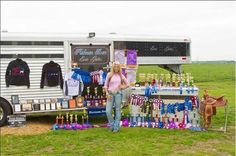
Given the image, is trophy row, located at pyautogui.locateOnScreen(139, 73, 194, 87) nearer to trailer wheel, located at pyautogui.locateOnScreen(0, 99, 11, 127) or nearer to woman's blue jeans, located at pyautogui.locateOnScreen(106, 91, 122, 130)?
woman's blue jeans, located at pyautogui.locateOnScreen(106, 91, 122, 130)

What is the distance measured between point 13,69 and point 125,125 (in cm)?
314

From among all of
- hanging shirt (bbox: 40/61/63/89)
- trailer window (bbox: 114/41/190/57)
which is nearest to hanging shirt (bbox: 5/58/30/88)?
hanging shirt (bbox: 40/61/63/89)

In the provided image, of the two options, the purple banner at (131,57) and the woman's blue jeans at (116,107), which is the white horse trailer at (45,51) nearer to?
the purple banner at (131,57)

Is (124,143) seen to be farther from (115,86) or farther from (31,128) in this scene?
(31,128)

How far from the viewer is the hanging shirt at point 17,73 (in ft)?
34.2

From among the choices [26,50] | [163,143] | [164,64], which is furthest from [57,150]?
[164,64]

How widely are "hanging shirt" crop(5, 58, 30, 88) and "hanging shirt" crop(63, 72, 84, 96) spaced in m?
0.96

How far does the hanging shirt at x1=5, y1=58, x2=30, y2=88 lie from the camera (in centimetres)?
1041

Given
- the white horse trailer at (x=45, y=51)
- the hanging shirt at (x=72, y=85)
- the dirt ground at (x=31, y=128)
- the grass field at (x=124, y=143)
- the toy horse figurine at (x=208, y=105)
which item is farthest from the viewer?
the hanging shirt at (x=72, y=85)

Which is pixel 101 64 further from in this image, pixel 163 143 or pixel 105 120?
pixel 163 143

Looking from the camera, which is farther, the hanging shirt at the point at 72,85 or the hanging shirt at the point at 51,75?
the hanging shirt at the point at 72,85

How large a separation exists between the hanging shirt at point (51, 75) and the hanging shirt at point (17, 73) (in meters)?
0.40

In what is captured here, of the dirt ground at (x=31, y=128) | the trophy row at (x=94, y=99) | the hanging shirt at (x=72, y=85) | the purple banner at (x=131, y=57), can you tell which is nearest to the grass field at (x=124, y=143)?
the dirt ground at (x=31, y=128)

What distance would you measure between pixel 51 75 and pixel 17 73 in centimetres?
85
